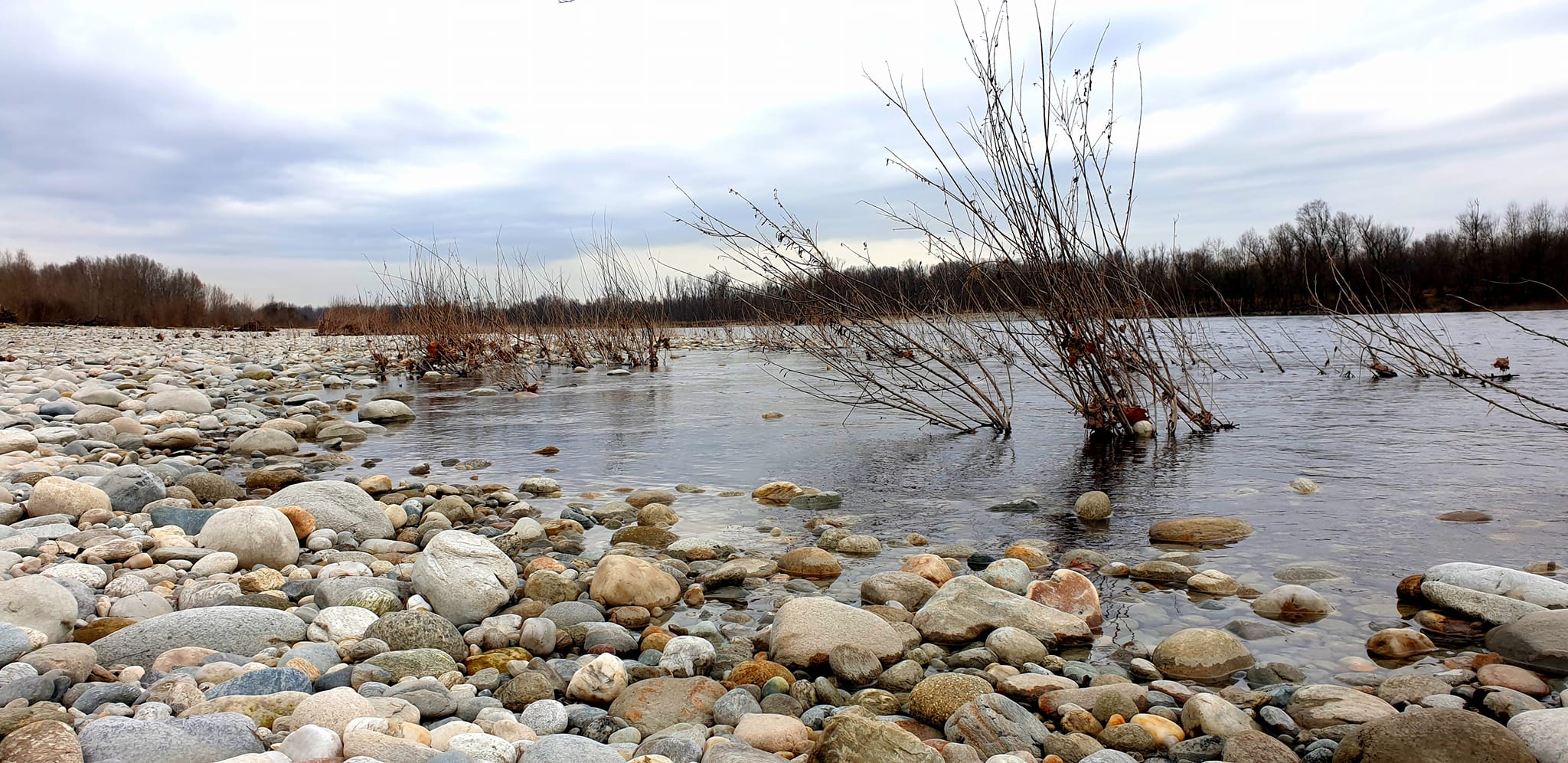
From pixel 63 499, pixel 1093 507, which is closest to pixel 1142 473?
pixel 1093 507

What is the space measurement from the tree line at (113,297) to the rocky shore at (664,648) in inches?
1284

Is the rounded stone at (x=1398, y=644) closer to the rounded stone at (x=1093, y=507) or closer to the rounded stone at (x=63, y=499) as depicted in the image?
the rounded stone at (x=1093, y=507)

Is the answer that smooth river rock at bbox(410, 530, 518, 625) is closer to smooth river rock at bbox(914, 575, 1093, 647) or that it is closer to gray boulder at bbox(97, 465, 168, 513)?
smooth river rock at bbox(914, 575, 1093, 647)

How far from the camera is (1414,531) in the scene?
3.92 meters

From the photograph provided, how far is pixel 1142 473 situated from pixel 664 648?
3.99m

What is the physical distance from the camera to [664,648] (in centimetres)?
274

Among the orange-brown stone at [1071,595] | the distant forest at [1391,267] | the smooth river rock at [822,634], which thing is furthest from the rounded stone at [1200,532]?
the distant forest at [1391,267]

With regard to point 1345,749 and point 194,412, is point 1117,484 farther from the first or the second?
point 194,412

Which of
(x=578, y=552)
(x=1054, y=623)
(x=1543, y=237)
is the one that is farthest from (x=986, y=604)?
(x=1543, y=237)

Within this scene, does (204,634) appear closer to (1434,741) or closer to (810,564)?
(810,564)

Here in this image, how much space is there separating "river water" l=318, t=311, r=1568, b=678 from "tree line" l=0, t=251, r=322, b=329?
28679 mm

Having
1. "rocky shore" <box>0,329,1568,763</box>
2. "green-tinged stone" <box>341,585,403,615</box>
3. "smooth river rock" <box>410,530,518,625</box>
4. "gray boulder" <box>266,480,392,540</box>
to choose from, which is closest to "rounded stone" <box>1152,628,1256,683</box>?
"rocky shore" <box>0,329,1568,763</box>

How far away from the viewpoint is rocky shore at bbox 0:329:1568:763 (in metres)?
1.98

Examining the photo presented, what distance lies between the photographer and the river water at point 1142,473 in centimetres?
350
